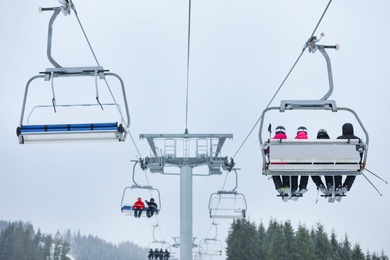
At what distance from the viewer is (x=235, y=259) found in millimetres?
77062

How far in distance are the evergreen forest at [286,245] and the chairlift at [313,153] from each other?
6695 cm

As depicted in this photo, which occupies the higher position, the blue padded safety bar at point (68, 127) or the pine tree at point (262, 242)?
the pine tree at point (262, 242)

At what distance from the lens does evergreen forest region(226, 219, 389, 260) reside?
237 feet

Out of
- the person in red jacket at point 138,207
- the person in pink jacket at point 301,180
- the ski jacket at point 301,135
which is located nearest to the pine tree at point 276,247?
the person in red jacket at point 138,207

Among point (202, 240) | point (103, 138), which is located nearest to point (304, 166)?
A: point (103, 138)

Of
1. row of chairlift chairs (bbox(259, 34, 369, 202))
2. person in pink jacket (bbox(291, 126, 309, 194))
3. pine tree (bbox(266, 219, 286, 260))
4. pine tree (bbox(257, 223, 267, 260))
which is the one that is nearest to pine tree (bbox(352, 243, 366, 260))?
pine tree (bbox(266, 219, 286, 260))

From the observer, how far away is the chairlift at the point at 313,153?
7711mm

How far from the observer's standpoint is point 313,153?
771 centimetres

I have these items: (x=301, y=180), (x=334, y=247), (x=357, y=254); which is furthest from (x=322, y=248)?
(x=301, y=180)

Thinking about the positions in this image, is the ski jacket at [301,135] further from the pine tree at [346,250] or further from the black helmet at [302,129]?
the pine tree at [346,250]

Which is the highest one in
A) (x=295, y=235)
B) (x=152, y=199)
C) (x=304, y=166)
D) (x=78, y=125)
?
(x=295, y=235)

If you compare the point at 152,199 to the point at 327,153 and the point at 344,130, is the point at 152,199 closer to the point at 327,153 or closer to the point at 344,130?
the point at 344,130

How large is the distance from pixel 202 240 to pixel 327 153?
28.8m

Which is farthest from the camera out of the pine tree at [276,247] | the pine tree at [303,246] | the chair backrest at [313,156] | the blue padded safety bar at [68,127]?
the pine tree at [276,247]
